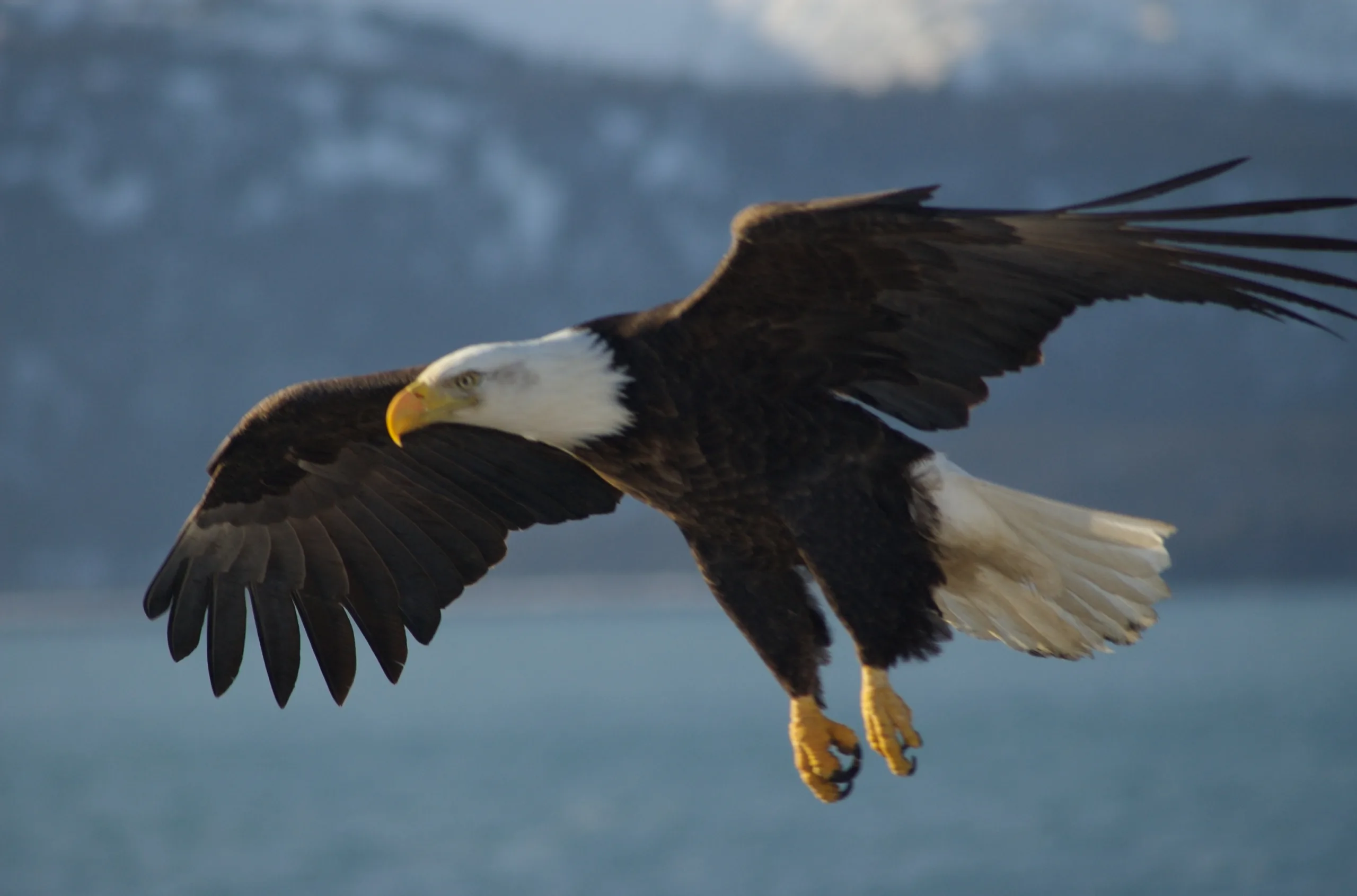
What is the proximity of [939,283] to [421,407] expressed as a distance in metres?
1.22

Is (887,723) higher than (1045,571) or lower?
lower

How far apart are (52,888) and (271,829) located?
4466 mm

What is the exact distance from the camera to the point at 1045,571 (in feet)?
14.6

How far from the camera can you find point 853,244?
3.89m

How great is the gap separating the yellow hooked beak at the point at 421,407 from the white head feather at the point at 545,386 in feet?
0.05

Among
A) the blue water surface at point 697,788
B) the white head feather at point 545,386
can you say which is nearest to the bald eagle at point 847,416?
the white head feather at point 545,386

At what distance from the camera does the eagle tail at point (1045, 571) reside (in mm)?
4355

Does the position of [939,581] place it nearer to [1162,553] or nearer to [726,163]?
[1162,553]

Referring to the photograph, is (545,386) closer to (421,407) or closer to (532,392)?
(532,392)

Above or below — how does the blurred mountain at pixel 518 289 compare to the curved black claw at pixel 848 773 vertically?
above

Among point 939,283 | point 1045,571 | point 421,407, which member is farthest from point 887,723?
point 421,407

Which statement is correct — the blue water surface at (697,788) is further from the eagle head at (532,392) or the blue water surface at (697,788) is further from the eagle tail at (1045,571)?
the eagle head at (532,392)

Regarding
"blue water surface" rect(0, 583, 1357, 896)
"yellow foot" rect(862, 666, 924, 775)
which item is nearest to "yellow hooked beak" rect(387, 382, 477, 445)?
"yellow foot" rect(862, 666, 924, 775)

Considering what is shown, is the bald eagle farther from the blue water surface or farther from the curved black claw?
the blue water surface
